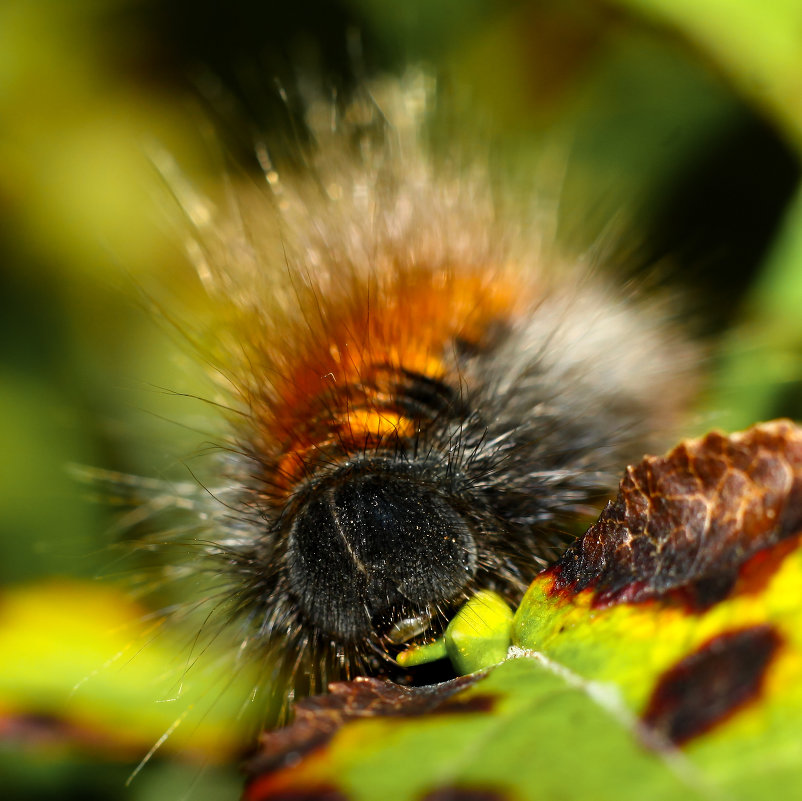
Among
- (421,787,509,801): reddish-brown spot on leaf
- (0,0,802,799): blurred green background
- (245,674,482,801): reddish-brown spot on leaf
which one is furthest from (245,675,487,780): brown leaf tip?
(0,0,802,799): blurred green background

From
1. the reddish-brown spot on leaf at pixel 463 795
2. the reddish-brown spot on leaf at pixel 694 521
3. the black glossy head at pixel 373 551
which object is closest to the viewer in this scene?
the reddish-brown spot on leaf at pixel 463 795

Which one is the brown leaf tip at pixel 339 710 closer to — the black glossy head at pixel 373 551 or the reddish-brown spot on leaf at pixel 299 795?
the reddish-brown spot on leaf at pixel 299 795

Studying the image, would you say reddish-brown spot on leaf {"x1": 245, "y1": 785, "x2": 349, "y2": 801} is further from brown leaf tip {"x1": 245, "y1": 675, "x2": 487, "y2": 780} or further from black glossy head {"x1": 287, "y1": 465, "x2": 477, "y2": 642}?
black glossy head {"x1": 287, "y1": 465, "x2": 477, "y2": 642}

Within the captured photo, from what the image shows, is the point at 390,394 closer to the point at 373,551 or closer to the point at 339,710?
the point at 373,551

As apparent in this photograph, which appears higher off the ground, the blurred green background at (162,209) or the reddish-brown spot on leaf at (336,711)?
the blurred green background at (162,209)

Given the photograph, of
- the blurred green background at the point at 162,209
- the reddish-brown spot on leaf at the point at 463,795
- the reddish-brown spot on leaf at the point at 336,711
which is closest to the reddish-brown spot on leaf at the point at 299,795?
the reddish-brown spot on leaf at the point at 336,711

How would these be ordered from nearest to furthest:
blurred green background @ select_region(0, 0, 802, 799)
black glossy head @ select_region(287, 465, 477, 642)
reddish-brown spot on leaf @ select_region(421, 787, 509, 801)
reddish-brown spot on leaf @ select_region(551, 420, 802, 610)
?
reddish-brown spot on leaf @ select_region(421, 787, 509, 801) < reddish-brown spot on leaf @ select_region(551, 420, 802, 610) < black glossy head @ select_region(287, 465, 477, 642) < blurred green background @ select_region(0, 0, 802, 799)
